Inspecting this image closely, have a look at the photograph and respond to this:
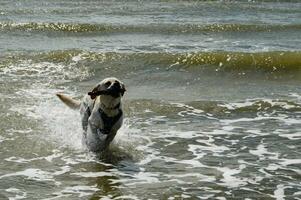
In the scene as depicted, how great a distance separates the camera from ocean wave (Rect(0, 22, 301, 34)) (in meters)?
22.5

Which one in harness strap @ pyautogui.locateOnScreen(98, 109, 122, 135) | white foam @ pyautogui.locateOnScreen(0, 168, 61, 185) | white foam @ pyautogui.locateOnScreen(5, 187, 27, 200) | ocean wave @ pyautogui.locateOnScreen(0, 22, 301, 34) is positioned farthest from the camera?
ocean wave @ pyautogui.locateOnScreen(0, 22, 301, 34)

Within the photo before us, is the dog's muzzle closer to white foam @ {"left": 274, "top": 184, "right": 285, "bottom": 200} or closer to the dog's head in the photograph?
the dog's head

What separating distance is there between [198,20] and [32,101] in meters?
15.5

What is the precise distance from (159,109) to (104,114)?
2.95m

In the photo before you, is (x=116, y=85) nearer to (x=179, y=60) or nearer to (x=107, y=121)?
(x=107, y=121)

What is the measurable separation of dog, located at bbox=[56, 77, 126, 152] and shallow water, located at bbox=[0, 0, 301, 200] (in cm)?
22

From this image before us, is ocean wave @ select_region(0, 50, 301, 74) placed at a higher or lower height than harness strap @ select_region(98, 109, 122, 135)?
lower

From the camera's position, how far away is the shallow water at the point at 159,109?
6.77 m

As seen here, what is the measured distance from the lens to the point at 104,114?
25.5 ft

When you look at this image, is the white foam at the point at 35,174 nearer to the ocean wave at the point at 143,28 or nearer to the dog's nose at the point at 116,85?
the dog's nose at the point at 116,85

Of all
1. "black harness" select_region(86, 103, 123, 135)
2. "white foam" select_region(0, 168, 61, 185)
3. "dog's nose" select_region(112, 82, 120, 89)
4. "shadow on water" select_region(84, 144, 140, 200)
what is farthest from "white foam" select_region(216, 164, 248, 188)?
"white foam" select_region(0, 168, 61, 185)

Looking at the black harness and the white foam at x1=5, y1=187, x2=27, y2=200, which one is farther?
the black harness

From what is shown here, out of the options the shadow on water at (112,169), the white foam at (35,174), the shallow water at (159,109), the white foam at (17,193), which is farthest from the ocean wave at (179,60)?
the white foam at (17,193)

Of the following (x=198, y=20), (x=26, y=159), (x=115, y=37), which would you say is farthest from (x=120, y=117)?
(x=198, y=20)
